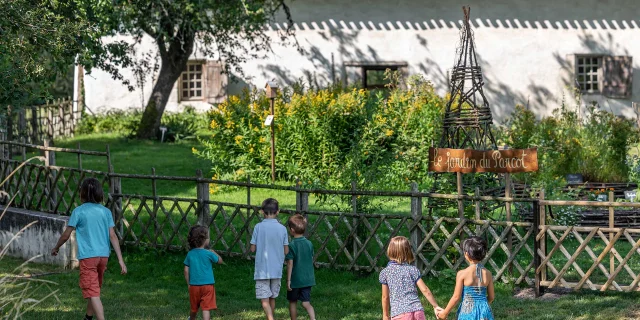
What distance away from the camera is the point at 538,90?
23.6 meters

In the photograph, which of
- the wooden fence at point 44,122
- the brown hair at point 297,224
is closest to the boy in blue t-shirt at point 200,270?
the brown hair at point 297,224

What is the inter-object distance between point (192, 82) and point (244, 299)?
16.3m

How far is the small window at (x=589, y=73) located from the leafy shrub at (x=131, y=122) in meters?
9.37

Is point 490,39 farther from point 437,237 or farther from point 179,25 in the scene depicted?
point 437,237

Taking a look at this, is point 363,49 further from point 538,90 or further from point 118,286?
point 118,286

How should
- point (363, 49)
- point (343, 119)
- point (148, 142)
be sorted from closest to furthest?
point (343, 119)
point (148, 142)
point (363, 49)

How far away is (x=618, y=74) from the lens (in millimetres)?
23438

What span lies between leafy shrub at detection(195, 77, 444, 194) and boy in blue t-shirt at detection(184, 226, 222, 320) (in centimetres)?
788

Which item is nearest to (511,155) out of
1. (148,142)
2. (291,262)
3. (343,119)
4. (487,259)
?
(487,259)

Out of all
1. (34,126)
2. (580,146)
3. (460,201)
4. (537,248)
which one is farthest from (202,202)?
(34,126)

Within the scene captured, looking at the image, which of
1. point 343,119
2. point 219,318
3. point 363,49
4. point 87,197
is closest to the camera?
point 87,197

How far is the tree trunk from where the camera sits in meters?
22.4

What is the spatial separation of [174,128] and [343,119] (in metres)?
7.48

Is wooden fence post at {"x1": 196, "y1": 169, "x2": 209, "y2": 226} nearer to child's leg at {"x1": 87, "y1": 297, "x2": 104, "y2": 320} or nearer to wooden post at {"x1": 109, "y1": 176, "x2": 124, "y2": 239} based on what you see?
wooden post at {"x1": 109, "y1": 176, "x2": 124, "y2": 239}
